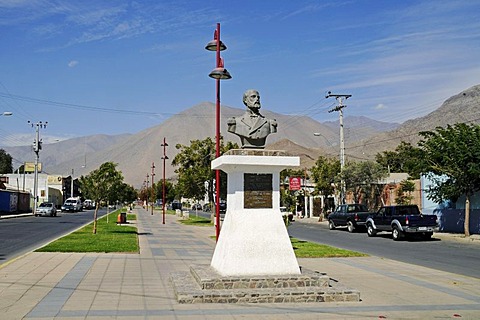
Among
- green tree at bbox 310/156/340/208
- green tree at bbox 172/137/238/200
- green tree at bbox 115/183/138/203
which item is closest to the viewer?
green tree at bbox 115/183/138/203

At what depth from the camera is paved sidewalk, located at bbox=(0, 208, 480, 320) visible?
9.10m

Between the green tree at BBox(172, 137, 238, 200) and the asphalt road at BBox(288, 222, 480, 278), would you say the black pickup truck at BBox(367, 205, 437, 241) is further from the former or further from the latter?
the green tree at BBox(172, 137, 238, 200)

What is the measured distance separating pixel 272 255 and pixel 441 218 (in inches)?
1026

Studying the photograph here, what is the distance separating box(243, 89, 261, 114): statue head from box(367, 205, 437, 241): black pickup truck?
59.2 feet

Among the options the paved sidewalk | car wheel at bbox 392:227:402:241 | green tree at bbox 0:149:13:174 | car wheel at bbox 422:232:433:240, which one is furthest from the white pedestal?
green tree at bbox 0:149:13:174


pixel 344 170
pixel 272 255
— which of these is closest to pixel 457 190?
pixel 344 170

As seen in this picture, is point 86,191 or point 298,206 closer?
point 86,191

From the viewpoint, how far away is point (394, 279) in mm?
13531

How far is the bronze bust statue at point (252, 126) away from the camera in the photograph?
11.9 m

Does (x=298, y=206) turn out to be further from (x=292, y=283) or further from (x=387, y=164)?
(x=292, y=283)

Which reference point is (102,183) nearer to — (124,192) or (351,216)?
(124,192)

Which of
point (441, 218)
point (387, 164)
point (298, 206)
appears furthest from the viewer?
point (387, 164)

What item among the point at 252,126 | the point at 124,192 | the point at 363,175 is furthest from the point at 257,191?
the point at 363,175

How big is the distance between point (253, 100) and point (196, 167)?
3217 centimetres
